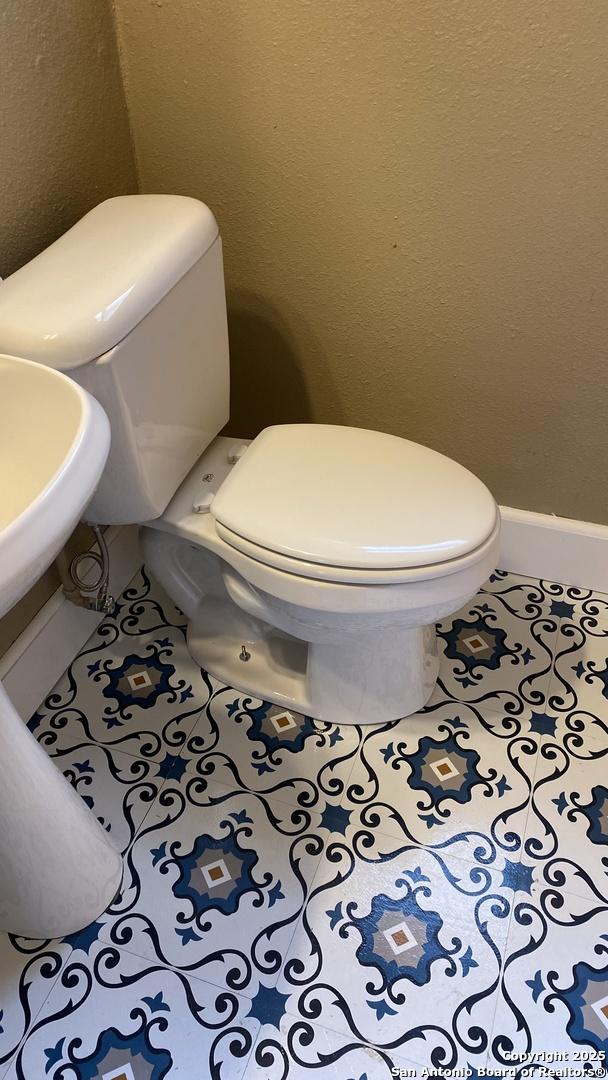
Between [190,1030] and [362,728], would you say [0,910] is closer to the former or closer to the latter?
[190,1030]

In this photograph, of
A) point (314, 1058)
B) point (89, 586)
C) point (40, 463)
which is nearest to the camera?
point (40, 463)

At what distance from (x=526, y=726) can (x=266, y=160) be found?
106cm

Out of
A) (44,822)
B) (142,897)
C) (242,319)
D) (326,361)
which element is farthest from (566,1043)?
(242,319)

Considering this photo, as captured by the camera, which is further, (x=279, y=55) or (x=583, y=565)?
(x=583, y=565)

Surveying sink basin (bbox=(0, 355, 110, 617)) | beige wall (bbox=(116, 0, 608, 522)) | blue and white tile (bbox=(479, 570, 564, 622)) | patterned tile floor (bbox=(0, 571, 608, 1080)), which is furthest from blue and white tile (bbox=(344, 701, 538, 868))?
sink basin (bbox=(0, 355, 110, 617))

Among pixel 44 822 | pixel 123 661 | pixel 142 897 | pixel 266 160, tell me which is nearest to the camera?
pixel 44 822

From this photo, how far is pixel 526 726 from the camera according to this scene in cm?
141

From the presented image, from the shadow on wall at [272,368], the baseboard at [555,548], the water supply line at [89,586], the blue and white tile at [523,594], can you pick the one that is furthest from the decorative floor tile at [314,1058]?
the shadow on wall at [272,368]

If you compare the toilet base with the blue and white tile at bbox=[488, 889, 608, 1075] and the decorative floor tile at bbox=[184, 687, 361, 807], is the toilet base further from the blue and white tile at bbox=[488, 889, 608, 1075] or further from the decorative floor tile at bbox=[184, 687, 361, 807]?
the blue and white tile at bbox=[488, 889, 608, 1075]

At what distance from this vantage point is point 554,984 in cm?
110

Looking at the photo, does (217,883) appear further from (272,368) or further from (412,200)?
(412,200)

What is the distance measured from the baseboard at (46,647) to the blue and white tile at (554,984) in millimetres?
877

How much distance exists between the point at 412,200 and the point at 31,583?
93cm

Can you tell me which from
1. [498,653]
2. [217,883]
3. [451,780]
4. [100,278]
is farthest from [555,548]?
[100,278]
